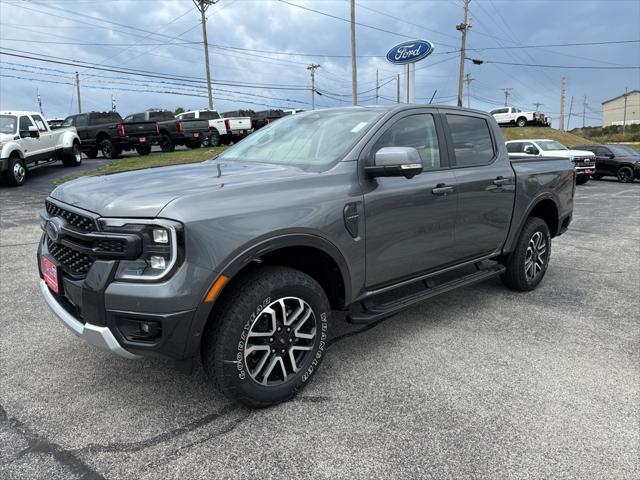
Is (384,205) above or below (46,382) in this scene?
above

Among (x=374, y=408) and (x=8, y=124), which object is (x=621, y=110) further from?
(x=374, y=408)

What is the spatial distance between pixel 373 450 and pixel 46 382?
6.97ft

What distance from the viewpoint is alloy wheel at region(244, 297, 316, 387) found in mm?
2785

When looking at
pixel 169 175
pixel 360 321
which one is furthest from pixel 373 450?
pixel 169 175

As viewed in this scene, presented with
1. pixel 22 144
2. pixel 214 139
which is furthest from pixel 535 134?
pixel 22 144

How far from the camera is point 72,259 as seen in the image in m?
2.69

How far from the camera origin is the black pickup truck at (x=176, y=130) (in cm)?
2117

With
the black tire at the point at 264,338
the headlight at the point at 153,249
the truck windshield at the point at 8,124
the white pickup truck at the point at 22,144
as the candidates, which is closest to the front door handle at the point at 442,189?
the black tire at the point at 264,338

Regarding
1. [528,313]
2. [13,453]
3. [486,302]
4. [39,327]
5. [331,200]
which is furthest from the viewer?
[486,302]

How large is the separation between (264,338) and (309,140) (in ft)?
5.20

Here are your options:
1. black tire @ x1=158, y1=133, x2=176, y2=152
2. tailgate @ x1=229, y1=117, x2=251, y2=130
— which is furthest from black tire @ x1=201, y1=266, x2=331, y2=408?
tailgate @ x1=229, y1=117, x2=251, y2=130

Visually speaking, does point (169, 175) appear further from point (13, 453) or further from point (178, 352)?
point (13, 453)

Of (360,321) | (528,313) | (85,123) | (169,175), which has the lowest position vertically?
(528,313)

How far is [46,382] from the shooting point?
3.15 m
